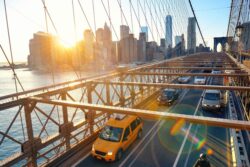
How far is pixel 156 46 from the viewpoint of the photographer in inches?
1612

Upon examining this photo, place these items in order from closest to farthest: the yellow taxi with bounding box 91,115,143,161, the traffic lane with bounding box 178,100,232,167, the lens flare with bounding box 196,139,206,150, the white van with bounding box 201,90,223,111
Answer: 1. the yellow taxi with bounding box 91,115,143,161
2. the traffic lane with bounding box 178,100,232,167
3. the lens flare with bounding box 196,139,206,150
4. the white van with bounding box 201,90,223,111

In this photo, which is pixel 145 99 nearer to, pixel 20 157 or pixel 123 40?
pixel 123 40

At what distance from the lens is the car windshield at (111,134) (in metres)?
10.3

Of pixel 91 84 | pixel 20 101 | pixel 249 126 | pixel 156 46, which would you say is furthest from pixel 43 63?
pixel 156 46

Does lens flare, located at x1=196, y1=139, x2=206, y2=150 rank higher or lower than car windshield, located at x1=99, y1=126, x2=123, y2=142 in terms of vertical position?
lower

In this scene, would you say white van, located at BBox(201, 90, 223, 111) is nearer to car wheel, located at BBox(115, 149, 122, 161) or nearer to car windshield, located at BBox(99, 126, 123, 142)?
car windshield, located at BBox(99, 126, 123, 142)

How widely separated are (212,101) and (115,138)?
11903 millimetres

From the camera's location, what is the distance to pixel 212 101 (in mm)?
18359

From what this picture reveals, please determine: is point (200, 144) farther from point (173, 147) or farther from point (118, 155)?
point (118, 155)

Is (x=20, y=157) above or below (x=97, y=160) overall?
above

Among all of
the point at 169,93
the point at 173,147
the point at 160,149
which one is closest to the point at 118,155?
the point at 160,149

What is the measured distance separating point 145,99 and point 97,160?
1038cm

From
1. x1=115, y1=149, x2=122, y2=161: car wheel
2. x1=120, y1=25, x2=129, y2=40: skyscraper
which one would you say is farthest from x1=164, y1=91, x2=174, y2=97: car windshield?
x1=115, y1=149, x2=122, y2=161: car wheel

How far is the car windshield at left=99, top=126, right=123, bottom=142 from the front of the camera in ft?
33.7
